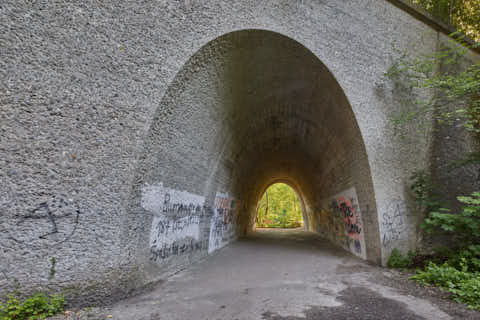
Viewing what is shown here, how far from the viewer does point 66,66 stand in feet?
11.3

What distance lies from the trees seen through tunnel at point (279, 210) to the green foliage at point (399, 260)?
17.0 meters

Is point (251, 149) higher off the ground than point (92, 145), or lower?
higher

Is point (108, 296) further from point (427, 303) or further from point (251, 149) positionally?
point (251, 149)

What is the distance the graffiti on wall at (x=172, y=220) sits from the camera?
426 cm

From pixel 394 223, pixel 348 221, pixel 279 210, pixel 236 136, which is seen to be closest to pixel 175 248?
pixel 236 136

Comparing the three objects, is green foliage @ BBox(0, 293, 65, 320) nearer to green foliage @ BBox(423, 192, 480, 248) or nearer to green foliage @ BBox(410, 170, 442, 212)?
green foliage @ BBox(423, 192, 480, 248)

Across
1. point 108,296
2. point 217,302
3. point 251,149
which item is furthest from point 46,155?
point 251,149

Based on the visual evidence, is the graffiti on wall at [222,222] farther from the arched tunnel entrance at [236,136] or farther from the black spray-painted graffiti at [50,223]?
the black spray-painted graffiti at [50,223]

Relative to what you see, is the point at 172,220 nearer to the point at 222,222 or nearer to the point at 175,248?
the point at 175,248

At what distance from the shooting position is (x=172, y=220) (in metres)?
4.85

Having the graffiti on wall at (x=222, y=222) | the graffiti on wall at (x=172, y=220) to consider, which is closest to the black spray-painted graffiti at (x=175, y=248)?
the graffiti on wall at (x=172, y=220)

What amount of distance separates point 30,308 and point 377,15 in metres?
9.11

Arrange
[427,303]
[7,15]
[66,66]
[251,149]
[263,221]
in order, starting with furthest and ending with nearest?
1. [263,221]
2. [251,149]
3. [427,303]
4. [66,66]
5. [7,15]

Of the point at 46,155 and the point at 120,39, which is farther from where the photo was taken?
the point at 120,39
